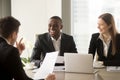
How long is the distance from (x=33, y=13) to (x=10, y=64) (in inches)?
102

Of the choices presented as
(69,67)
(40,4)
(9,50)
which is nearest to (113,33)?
(69,67)

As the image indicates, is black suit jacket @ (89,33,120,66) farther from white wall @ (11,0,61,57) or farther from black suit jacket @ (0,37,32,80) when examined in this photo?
black suit jacket @ (0,37,32,80)

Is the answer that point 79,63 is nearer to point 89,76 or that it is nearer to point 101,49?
point 89,76

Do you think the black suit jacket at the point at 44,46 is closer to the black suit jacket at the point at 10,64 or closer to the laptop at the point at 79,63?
the laptop at the point at 79,63

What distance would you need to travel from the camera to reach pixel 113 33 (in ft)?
11.1

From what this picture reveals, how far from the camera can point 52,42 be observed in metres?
3.26

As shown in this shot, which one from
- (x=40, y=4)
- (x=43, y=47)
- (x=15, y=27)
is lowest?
(x=43, y=47)

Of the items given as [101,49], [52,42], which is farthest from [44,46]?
[101,49]

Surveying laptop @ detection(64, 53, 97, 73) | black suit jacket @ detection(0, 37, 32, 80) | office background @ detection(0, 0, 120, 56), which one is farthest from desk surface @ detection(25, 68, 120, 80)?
office background @ detection(0, 0, 120, 56)

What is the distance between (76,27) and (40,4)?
0.79m

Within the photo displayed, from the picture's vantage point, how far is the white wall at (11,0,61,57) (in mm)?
4270

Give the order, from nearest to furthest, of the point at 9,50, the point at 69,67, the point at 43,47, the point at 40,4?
the point at 9,50 → the point at 69,67 → the point at 43,47 → the point at 40,4

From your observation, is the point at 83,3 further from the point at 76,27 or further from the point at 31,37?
the point at 31,37

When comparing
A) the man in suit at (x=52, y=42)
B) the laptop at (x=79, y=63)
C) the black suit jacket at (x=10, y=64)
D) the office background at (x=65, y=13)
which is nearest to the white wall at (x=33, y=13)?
the office background at (x=65, y=13)
